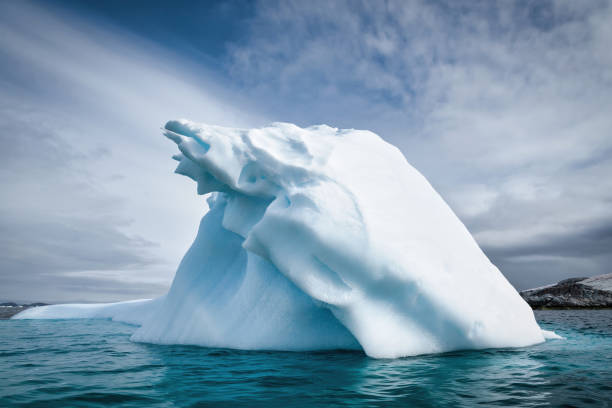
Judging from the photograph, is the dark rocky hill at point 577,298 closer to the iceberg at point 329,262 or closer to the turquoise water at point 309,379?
the iceberg at point 329,262

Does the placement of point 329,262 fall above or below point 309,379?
above

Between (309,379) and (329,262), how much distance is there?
183 cm

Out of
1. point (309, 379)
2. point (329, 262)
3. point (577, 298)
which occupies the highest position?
point (577, 298)

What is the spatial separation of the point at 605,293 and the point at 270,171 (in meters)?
57.3

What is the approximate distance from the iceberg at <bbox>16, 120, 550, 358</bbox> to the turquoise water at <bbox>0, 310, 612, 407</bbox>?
0.51 meters

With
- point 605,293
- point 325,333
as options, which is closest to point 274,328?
point 325,333

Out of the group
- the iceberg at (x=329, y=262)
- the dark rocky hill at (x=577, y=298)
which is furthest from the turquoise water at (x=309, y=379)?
the dark rocky hill at (x=577, y=298)

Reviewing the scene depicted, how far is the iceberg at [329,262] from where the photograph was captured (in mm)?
5551

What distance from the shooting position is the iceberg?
5551 mm

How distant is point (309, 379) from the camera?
4.14 m

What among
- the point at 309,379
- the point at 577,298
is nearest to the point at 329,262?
the point at 309,379

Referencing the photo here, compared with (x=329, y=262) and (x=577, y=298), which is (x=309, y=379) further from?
(x=577, y=298)

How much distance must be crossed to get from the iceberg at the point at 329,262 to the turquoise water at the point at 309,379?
20.0 inches

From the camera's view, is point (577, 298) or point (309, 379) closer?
point (309, 379)
